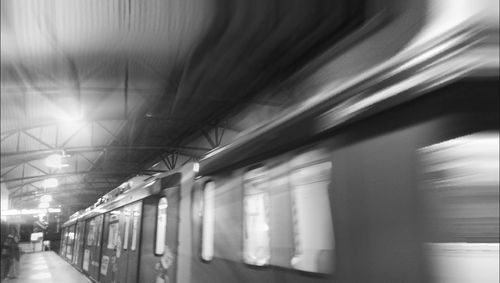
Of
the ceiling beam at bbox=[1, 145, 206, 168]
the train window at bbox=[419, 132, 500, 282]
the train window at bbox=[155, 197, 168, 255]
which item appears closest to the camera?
the train window at bbox=[419, 132, 500, 282]

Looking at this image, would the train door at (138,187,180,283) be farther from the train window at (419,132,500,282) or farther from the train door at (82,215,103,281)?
the train door at (82,215,103,281)

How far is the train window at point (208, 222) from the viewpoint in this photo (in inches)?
116

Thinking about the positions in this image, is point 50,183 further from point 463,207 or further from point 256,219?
point 463,207

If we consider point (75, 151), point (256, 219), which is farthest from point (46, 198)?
point (256, 219)

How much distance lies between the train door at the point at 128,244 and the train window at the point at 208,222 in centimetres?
186

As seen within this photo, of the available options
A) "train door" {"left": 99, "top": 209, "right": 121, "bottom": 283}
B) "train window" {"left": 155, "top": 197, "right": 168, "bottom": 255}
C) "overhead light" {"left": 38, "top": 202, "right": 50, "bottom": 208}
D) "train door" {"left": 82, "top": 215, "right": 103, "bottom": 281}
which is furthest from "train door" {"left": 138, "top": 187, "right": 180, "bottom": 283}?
"overhead light" {"left": 38, "top": 202, "right": 50, "bottom": 208}

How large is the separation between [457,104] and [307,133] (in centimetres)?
79

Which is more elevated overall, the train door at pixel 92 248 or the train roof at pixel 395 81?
the train roof at pixel 395 81

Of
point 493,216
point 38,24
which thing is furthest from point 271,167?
point 38,24

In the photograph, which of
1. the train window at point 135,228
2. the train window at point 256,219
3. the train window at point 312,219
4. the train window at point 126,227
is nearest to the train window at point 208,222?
the train window at point 256,219

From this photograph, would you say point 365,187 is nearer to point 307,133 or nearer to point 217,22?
point 307,133

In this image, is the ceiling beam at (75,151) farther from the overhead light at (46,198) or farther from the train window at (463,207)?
the overhead light at (46,198)

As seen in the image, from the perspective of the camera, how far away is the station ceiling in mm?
3840

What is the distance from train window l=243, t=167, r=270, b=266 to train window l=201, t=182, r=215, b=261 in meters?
0.49
